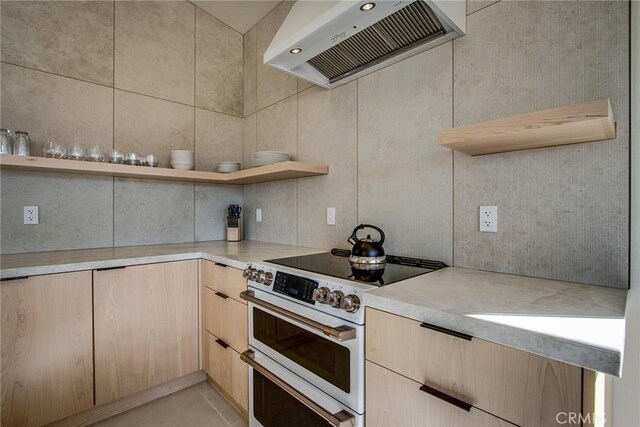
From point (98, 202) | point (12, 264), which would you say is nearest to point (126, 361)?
point (12, 264)

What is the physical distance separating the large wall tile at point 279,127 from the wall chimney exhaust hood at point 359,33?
577 mm

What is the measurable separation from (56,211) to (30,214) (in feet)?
0.42

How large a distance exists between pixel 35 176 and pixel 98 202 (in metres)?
0.37

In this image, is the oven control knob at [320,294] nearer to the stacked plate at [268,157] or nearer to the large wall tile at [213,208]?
the stacked plate at [268,157]

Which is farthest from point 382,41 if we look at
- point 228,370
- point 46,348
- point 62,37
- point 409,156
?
point 46,348

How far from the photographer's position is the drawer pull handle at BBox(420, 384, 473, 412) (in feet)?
2.64

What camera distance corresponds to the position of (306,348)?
131 centimetres

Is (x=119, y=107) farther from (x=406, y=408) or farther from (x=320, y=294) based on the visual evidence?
(x=406, y=408)

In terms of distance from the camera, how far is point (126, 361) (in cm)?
176

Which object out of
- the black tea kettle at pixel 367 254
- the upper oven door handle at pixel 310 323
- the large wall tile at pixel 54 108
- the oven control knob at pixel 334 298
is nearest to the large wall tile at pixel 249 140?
the large wall tile at pixel 54 108

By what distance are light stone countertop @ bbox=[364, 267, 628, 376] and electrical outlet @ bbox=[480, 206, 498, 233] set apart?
0.23 meters

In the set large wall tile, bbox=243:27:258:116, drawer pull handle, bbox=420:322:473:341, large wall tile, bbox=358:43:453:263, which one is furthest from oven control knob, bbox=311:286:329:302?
large wall tile, bbox=243:27:258:116

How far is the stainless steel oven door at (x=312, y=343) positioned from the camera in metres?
1.08

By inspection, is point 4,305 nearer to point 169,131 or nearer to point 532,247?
point 169,131
